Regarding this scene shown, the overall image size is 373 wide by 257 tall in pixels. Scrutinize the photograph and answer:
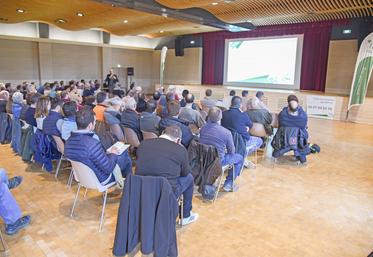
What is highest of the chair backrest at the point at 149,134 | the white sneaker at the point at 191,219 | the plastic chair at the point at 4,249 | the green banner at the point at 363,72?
the green banner at the point at 363,72

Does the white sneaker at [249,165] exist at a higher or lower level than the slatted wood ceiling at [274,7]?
lower

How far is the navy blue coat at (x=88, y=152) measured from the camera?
9.31ft

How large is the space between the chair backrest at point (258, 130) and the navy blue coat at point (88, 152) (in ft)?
10.1

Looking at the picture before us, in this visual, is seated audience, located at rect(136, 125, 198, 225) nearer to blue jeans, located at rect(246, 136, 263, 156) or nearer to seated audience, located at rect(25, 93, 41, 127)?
blue jeans, located at rect(246, 136, 263, 156)

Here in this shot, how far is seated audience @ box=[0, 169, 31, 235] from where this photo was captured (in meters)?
2.78

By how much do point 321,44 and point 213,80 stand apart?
17.7ft

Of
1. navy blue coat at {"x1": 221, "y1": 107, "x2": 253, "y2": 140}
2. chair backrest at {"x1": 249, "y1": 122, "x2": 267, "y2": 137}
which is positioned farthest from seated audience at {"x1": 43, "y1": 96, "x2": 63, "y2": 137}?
chair backrest at {"x1": 249, "y1": 122, "x2": 267, "y2": 137}

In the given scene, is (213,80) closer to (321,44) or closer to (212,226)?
(321,44)

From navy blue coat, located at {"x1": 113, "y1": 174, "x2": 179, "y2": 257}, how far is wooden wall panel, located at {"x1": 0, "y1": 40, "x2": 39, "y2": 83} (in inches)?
501

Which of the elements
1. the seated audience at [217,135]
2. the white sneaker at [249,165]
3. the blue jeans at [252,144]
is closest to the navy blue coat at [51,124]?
the seated audience at [217,135]

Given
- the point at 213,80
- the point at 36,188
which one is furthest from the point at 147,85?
the point at 36,188

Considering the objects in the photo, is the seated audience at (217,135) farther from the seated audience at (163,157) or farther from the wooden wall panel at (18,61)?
the wooden wall panel at (18,61)

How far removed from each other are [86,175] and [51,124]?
5.17 feet

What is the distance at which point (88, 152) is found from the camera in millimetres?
2826
